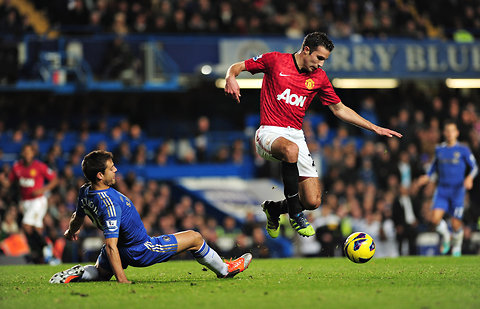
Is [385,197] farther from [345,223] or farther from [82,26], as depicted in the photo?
[82,26]

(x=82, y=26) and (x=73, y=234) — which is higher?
(x=82, y=26)

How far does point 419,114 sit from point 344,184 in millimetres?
4419

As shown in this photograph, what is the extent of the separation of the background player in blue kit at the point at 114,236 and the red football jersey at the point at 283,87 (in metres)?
2.12

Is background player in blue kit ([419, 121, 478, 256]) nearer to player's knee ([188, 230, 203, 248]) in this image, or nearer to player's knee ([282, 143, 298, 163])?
player's knee ([282, 143, 298, 163])

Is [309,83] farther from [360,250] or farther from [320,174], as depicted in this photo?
[320,174]

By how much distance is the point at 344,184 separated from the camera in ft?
61.1

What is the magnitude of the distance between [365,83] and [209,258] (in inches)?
638

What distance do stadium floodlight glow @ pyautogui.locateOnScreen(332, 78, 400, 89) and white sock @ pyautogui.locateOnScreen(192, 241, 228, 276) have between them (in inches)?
594

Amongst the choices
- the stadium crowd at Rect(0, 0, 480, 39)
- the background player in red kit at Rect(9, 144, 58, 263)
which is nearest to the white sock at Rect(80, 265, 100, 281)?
the background player in red kit at Rect(9, 144, 58, 263)

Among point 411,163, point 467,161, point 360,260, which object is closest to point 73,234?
point 360,260

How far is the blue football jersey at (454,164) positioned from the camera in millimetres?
13828

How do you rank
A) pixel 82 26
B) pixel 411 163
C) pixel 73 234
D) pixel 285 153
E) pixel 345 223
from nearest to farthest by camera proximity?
pixel 73 234 → pixel 285 153 → pixel 345 223 → pixel 411 163 → pixel 82 26

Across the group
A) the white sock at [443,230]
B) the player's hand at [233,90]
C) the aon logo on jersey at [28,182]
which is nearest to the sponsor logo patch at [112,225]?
the player's hand at [233,90]

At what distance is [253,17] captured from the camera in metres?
22.1
